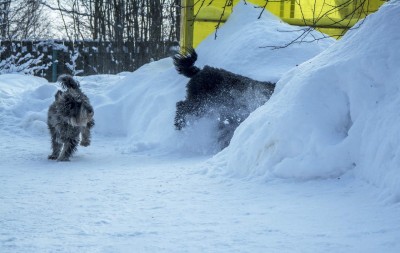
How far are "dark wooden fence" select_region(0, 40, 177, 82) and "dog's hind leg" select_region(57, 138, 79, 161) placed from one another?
36.5ft

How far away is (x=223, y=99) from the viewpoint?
9.41 meters

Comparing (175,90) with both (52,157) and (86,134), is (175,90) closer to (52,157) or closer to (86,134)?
(86,134)

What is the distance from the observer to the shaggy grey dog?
28.2ft

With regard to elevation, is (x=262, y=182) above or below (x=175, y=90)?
below

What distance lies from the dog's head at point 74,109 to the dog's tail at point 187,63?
2517 millimetres

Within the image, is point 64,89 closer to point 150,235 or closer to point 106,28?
point 150,235

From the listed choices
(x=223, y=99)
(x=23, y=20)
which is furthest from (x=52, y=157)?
(x=23, y=20)

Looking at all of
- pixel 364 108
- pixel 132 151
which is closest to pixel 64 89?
pixel 132 151

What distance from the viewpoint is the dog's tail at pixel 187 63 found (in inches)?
424

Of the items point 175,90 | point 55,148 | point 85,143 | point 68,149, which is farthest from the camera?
point 175,90

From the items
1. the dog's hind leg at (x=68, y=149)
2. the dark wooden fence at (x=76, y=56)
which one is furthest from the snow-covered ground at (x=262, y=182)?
the dark wooden fence at (x=76, y=56)

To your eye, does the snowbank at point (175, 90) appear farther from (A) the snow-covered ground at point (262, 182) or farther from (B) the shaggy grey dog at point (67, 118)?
(B) the shaggy grey dog at point (67, 118)

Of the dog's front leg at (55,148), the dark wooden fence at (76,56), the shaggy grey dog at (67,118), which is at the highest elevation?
the dark wooden fence at (76,56)

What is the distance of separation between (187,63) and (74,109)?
113 inches
